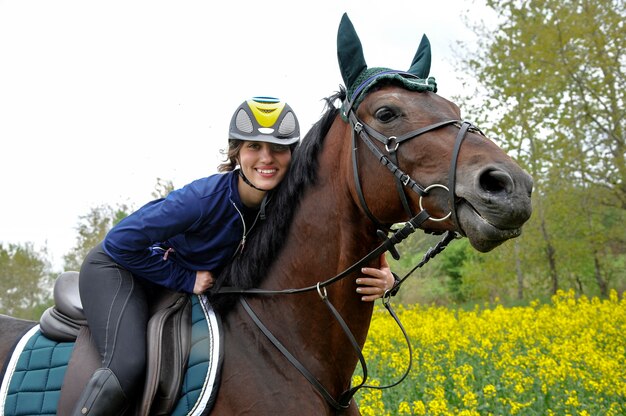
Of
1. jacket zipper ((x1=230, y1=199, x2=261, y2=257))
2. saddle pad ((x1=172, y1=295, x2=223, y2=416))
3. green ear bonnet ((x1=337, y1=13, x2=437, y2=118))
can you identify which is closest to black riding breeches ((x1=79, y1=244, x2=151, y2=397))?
saddle pad ((x1=172, y1=295, x2=223, y2=416))

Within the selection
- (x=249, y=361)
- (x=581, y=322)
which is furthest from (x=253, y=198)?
(x=581, y=322)

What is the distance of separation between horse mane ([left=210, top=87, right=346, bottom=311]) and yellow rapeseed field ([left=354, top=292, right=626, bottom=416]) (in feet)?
8.19

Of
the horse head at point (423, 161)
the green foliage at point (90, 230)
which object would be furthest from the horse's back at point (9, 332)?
the green foliage at point (90, 230)

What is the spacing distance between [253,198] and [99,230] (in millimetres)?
28540

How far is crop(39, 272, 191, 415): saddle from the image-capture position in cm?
260

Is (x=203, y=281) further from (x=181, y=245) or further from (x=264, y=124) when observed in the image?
(x=264, y=124)

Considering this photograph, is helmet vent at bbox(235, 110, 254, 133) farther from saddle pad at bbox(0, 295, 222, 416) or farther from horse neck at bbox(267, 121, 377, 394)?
saddle pad at bbox(0, 295, 222, 416)

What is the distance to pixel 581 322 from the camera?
9.15 meters

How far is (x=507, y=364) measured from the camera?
7.10 meters

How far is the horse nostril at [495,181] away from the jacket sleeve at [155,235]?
55.9 inches

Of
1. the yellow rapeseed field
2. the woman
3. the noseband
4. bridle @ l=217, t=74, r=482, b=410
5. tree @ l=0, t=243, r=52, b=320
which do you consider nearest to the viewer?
the noseband

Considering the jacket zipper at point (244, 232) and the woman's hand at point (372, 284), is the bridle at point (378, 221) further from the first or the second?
the jacket zipper at point (244, 232)

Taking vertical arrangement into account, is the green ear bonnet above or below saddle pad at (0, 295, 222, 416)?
above

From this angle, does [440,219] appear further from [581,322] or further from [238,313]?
[581,322]
